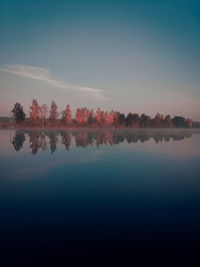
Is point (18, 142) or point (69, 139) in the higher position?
point (69, 139)

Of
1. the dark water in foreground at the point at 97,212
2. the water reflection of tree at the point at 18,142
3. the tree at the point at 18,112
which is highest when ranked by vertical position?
the tree at the point at 18,112

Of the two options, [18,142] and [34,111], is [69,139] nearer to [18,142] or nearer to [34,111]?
[18,142]

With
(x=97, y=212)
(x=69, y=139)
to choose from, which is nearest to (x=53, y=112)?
(x=69, y=139)

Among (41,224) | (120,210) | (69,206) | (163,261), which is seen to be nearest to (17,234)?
(41,224)

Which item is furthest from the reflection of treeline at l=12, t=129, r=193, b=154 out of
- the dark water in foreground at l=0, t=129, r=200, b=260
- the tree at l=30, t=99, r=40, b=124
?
the tree at l=30, t=99, r=40, b=124

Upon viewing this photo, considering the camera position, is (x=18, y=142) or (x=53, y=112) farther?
(x=53, y=112)

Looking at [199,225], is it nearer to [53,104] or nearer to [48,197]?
[48,197]

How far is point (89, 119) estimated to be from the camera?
438 ft

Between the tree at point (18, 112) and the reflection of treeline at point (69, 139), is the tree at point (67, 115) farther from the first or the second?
the reflection of treeline at point (69, 139)

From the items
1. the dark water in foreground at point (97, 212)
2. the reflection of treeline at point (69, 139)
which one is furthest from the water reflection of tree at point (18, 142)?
the dark water in foreground at point (97, 212)

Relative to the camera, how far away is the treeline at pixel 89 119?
104 meters

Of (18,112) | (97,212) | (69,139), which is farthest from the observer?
(18,112)

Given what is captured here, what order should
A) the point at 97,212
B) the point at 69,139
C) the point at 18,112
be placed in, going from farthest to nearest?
the point at 18,112, the point at 69,139, the point at 97,212

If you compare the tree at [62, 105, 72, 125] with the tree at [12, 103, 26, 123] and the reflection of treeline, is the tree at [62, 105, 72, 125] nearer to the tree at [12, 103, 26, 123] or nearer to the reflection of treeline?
the tree at [12, 103, 26, 123]
